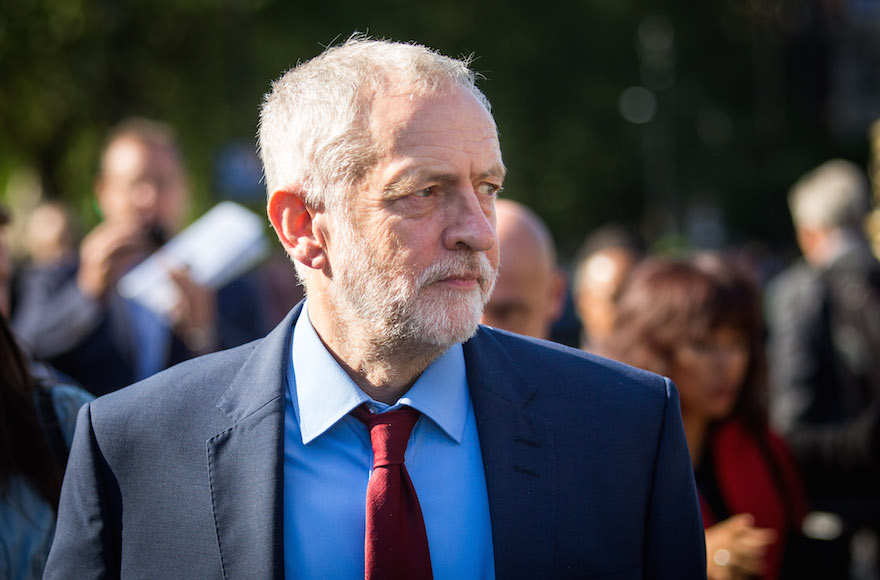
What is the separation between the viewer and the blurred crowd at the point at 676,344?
8.79 ft

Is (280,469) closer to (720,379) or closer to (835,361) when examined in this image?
(720,379)

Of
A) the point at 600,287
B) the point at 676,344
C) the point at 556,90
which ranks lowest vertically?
the point at 600,287

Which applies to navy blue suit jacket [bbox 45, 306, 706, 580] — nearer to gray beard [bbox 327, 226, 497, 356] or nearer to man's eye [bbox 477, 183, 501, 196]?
gray beard [bbox 327, 226, 497, 356]

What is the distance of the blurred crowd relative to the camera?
2.68 meters

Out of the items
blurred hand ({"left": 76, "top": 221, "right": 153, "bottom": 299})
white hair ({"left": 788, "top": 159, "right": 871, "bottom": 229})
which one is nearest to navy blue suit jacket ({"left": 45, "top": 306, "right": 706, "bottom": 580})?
blurred hand ({"left": 76, "top": 221, "right": 153, "bottom": 299})

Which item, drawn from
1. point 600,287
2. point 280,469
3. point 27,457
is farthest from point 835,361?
point 27,457

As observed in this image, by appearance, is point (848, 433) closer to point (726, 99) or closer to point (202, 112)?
point (202, 112)

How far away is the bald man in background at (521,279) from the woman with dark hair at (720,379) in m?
0.32

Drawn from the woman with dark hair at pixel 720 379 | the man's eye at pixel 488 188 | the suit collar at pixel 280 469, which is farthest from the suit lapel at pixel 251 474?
the woman with dark hair at pixel 720 379

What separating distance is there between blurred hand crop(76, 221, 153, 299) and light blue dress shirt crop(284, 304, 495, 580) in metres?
2.09

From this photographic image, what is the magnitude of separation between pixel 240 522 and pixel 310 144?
835mm

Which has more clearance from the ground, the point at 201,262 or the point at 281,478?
the point at 201,262

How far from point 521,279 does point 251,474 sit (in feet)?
5.37

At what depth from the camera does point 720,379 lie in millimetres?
3363
